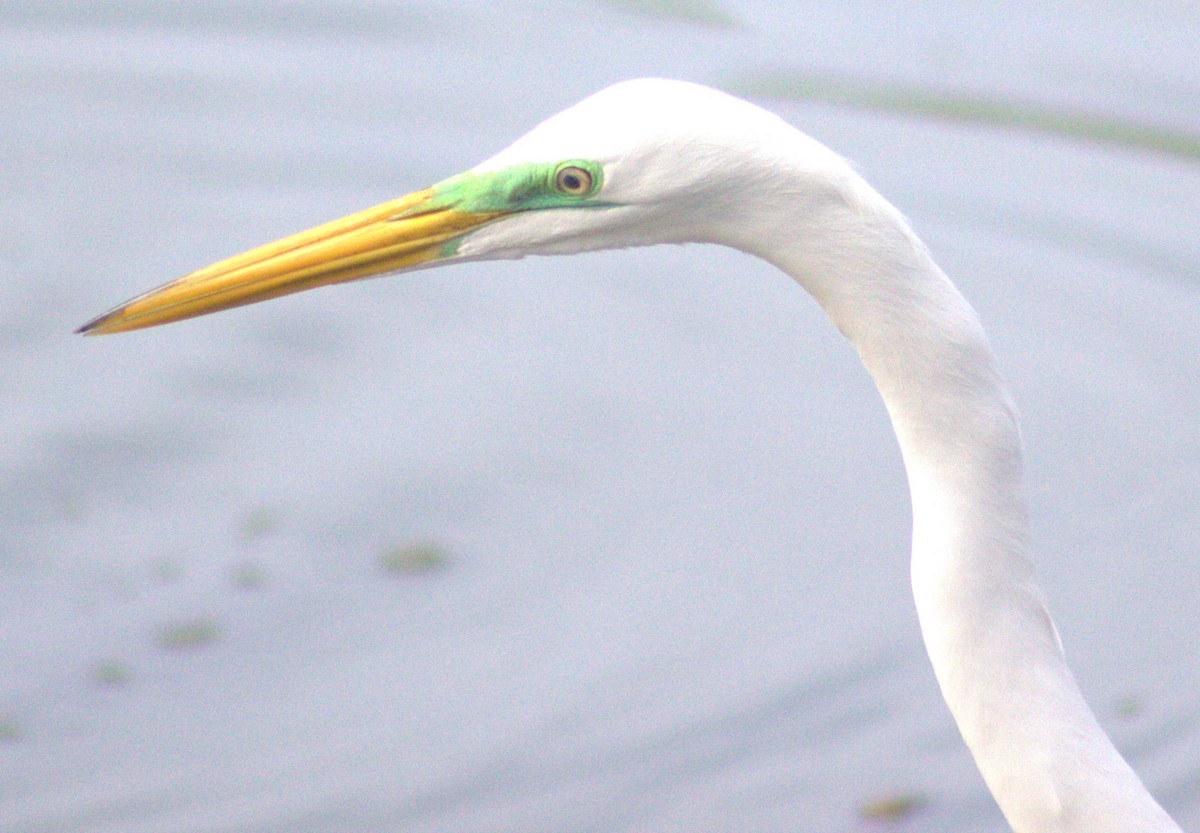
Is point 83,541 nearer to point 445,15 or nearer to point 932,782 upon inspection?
point 932,782

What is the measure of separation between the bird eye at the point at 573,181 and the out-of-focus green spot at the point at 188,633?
1.85 metres

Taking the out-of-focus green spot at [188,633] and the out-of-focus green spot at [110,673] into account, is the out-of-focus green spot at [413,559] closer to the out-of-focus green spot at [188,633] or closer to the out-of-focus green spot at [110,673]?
the out-of-focus green spot at [188,633]

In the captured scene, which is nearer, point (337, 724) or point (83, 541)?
point (337, 724)

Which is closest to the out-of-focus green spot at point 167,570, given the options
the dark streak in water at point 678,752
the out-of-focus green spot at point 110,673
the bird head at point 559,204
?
the out-of-focus green spot at point 110,673

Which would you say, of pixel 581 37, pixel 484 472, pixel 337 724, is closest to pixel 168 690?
pixel 337 724

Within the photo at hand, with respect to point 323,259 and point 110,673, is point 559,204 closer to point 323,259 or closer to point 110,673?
point 323,259

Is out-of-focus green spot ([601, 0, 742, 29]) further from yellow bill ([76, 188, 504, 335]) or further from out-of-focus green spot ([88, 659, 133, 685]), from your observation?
yellow bill ([76, 188, 504, 335])

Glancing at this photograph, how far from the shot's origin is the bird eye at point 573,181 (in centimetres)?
127

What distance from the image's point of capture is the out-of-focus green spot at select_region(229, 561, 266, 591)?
3.01 meters

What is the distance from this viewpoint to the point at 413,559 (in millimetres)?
3150

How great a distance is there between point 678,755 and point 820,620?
0.47m

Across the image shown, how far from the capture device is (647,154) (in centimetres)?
124

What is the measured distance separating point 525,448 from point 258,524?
2.12ft

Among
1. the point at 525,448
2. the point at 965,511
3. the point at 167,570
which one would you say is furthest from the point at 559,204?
the point at 525,448
